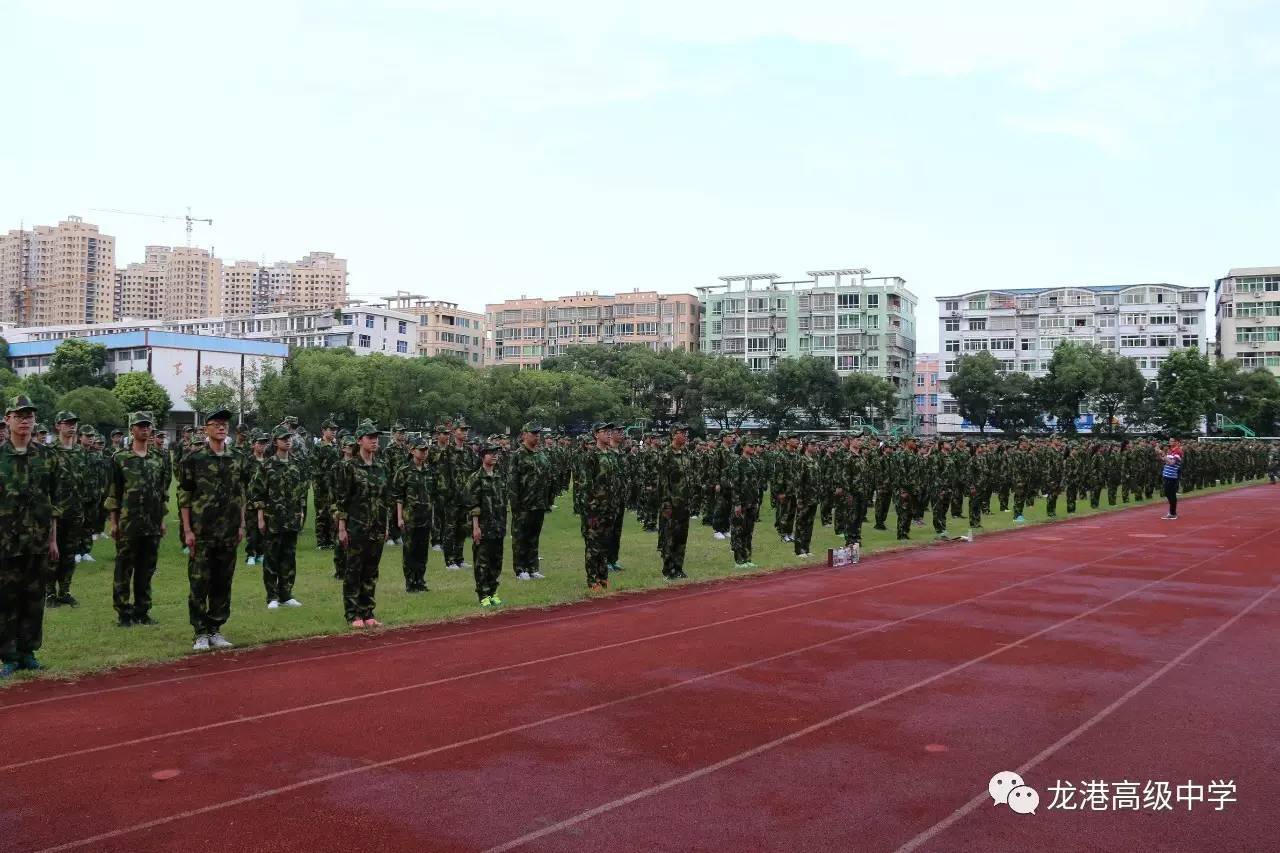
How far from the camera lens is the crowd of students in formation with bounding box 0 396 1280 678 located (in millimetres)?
7523

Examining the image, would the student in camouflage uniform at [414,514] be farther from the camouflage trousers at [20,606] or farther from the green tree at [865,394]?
the green tree at [865,394]

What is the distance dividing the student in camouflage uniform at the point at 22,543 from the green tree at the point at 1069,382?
6014 cm

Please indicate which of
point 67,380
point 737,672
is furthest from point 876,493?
point 67,380

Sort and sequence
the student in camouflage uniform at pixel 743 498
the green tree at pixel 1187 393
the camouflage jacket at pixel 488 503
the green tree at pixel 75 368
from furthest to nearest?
the green tree at pixel 75 368, the green tree at pixel 1187 393, the student in camouflage uniform at pixel 743 498, the camouflage jacket at pixel 488 503

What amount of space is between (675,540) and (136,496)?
6.21 meters

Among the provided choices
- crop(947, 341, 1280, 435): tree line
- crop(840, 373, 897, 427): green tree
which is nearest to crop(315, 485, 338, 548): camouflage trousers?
crop(840, 373, 897, 427): green tree

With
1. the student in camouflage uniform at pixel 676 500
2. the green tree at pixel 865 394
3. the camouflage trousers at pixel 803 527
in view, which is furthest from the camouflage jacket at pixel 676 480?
the green tree at pixel 865 394

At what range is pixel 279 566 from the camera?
1011 centimetres

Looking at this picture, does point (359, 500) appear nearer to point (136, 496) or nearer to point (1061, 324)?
point (136, 496)

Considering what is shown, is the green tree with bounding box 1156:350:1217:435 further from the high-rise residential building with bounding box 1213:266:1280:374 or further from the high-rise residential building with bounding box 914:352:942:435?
the high-rise residential building with bounding box 914:352:942:435


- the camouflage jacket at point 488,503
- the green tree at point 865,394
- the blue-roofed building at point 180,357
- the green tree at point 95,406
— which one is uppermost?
the blue-roofed building at point 180,357

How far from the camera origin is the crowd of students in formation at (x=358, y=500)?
7.52 m

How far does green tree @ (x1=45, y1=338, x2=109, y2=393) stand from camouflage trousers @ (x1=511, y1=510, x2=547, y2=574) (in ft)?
207

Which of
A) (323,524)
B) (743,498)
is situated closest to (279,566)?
(323,524)
